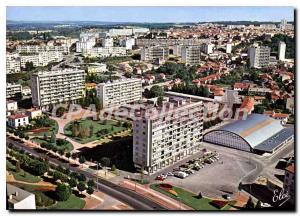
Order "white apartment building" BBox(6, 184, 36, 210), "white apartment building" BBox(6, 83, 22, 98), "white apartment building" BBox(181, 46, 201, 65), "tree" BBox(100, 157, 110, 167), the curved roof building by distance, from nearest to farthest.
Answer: "white apartment building" BBox(6, 184, 36, 210), "tree" BBox(100, 157, 110, 167), the curved roof building, "white apartment building" BBox(6, 83, 22, 98), "white apartment building" BBox(181, 46, 201, 65)

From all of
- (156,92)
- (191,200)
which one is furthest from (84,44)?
(191,200)

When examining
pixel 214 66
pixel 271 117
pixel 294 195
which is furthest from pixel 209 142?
pixel 214 66

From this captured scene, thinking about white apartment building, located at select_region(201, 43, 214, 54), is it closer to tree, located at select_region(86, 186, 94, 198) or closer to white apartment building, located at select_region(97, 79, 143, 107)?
white apartment building, located at select_region(97, 79, 143, 107)

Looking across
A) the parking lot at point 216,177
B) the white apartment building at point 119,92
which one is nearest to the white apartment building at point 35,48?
the white apartment building at point 119,92

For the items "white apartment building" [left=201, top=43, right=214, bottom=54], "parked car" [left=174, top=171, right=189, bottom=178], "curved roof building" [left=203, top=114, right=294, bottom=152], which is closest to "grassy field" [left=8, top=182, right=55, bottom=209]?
"parked car" [left=174, top=171, right=189, bottom=178]

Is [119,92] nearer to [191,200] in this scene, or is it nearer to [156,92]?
[156,92]
